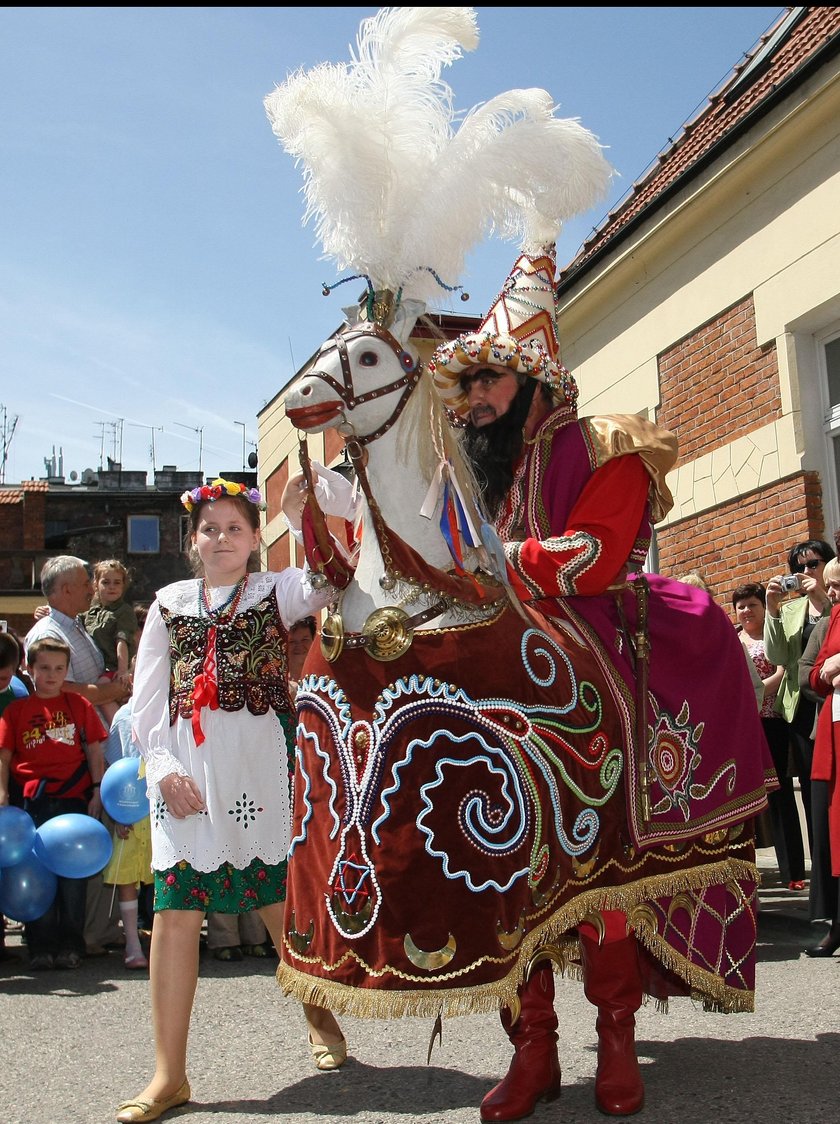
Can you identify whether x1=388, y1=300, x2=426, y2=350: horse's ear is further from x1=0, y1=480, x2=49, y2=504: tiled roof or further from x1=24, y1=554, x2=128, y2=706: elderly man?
x1=0, y1=480, x2=49, y2=504: tiled roof

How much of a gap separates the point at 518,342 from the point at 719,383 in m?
6.31

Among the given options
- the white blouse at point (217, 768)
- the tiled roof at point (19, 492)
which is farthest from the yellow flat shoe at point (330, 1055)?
the tiled roof at point (19, 492)

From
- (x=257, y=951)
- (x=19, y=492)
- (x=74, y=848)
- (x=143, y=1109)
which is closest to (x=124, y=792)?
(x=74, y=848)

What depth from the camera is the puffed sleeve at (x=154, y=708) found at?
3854mm

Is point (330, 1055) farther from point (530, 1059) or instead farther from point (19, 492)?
point (19, 492)

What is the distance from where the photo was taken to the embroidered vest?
13.1 ft

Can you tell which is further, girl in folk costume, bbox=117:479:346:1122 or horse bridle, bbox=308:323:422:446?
girl in folk costume, bbox=117:479:346:1122

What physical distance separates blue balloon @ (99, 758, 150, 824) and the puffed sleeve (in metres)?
2.60

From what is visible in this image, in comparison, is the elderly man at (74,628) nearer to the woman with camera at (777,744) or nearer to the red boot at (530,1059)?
the woman with camera at (777,744)

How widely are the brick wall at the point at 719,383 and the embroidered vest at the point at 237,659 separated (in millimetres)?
5919

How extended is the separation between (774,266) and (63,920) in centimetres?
655

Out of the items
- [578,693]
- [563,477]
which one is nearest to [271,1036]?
[578,693]

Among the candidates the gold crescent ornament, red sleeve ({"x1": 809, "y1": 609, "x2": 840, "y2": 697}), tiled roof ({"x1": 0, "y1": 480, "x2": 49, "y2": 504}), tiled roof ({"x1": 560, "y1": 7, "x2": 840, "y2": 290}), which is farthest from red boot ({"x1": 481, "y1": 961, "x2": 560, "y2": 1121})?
tiled roof ({"x1": 0, "y1": 480, "x2": 49, "y2": 504})

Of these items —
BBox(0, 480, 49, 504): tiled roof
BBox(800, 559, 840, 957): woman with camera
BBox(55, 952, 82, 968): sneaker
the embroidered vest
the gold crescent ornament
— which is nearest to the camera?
the gold crescent ornament
